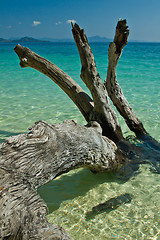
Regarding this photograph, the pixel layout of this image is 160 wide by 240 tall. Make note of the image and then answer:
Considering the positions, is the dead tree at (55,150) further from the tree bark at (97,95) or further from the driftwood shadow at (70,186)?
the driftwood shadow at (70,186)

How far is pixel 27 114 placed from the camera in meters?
7.35

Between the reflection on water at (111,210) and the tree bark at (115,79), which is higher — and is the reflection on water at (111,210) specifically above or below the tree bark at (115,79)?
below

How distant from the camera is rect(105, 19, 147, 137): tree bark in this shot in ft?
14.1

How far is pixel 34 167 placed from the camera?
2.38 metres

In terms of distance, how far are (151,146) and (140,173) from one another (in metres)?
0.83

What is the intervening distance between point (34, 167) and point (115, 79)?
2831 mm

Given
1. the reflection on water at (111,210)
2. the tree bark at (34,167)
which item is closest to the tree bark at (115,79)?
the reflection on water at (111,210)

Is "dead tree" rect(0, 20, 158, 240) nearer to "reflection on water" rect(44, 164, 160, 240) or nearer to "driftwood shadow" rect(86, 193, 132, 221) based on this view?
"reflection on water" rect(44, 164, 160, 240)

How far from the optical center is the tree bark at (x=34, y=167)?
6.54 feet

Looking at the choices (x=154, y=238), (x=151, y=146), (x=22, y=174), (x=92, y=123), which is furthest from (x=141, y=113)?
(x=22, y=174)

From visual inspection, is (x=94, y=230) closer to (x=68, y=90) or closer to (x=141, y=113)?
(x=68, y=90)

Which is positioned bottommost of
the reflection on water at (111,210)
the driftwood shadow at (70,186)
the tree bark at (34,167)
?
the driftwood shadow at (70,186)

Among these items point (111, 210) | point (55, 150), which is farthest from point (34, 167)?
point (111, 210)

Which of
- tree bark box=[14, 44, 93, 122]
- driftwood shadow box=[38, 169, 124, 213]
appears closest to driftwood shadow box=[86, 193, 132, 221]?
driftwood shadow box=[38, 169, 124, 213]
